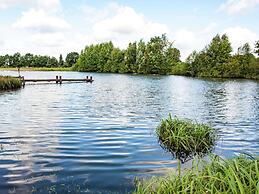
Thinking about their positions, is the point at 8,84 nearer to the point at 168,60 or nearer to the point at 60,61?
the point at 168,60

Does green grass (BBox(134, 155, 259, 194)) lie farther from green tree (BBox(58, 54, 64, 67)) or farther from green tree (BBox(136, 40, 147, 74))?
green tree (BBox(58, 54, 64, 67))

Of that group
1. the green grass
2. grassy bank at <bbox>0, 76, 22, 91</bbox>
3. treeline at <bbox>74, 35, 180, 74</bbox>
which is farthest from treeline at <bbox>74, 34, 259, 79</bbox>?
the green grass

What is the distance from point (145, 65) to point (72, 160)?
336 feet

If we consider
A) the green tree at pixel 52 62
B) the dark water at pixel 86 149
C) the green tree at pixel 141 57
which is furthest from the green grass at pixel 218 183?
the green tree at pixel 52 62

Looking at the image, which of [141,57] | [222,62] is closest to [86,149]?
[222,62]

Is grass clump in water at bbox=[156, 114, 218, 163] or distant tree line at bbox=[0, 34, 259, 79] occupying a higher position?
distant tree line at bbox=[0, 34, 259, 79]

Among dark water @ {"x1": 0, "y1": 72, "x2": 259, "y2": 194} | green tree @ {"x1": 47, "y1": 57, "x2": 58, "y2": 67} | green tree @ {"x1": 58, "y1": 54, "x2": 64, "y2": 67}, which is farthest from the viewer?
green tree @ {"x1": 58, "y1": 54, "x2": 64, "y2": 67}

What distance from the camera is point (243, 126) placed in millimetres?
16609

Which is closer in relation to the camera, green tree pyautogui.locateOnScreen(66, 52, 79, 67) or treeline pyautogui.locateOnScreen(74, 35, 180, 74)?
treeline pyautogui.locateOnScreen(74, 35, 180, 74)

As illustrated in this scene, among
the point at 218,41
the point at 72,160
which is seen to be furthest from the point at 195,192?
the point at 218,41

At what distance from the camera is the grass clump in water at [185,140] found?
10.6 metres

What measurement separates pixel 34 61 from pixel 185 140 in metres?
171

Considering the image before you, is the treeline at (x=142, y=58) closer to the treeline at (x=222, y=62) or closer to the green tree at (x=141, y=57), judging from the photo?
the green tree at (x=141, y=57)

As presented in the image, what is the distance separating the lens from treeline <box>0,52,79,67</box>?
563 ft
